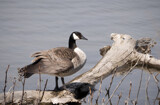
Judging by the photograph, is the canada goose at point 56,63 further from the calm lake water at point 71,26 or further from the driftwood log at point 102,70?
the calm lake water at point 71,26

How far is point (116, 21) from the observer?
33.7 ft

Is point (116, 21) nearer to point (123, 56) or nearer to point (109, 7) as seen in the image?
point (109, 7)

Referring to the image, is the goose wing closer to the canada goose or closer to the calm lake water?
the canada goose

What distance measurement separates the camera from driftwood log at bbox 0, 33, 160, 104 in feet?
18.4

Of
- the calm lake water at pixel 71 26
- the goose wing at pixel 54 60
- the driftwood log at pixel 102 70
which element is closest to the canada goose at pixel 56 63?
the goose wing at pixel 54 60

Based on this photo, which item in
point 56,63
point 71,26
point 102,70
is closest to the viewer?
point 56,63

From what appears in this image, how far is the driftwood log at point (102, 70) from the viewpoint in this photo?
562 cm

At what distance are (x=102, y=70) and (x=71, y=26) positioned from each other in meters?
3.26

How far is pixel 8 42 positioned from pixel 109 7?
15.5 feet

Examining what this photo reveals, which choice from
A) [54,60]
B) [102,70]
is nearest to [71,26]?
[102,70]

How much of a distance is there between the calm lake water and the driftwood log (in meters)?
0.22

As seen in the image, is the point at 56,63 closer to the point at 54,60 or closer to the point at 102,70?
the point at 54,60

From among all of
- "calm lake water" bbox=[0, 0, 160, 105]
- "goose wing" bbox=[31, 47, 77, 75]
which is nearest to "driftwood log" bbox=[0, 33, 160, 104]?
"calm lake water" bbox=[0, 0, 160, 105]

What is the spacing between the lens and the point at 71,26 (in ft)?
31.4
